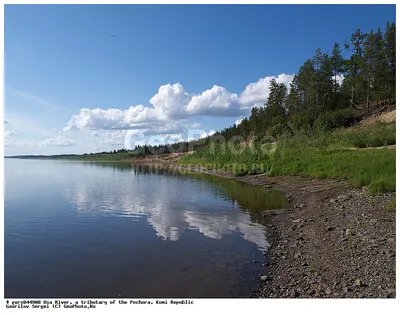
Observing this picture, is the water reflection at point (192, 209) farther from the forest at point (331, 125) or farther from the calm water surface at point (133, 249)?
the forest at point (331, 125)

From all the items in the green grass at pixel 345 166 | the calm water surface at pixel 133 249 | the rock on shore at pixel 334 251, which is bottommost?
the calm water surface at pixel 133 249

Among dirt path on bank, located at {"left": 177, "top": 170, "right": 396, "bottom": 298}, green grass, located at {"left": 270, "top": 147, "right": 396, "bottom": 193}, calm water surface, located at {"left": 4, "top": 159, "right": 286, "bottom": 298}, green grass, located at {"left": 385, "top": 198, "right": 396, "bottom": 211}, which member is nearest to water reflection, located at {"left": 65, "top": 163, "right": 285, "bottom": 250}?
calm water surface, located at {"left": 4, "top": 159, "right": 286, "bottom": 298}

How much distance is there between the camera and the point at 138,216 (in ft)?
60.2

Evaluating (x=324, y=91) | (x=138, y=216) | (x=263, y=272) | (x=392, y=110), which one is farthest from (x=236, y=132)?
(x=263, y=272)

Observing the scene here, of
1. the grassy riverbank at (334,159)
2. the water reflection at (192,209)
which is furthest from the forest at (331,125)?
the water reflection at (192,209)

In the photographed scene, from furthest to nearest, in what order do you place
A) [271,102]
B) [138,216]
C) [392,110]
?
[271,102] < [392,110] < [138,216]

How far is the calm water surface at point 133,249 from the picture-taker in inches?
355

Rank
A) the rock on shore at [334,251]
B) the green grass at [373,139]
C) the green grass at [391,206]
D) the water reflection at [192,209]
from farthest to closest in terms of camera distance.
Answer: the green grass at [373,139] → the water reflection at [192,209] → the green grass at [391,206] → the rock on shore at [334,251]

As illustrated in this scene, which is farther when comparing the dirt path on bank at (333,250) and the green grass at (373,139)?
the green grass at (373,139)

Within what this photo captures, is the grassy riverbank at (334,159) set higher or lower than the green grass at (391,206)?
higher

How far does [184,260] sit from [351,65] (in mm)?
78982

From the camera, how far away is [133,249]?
12.3 metres

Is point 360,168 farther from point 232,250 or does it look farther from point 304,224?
point 232,250

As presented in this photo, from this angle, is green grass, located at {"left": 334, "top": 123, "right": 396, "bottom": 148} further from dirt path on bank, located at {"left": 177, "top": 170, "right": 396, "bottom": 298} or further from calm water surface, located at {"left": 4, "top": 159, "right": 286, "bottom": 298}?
calm water surface, located at {"left": 4, "top": 159, "right": 286, "bottom": 298}
